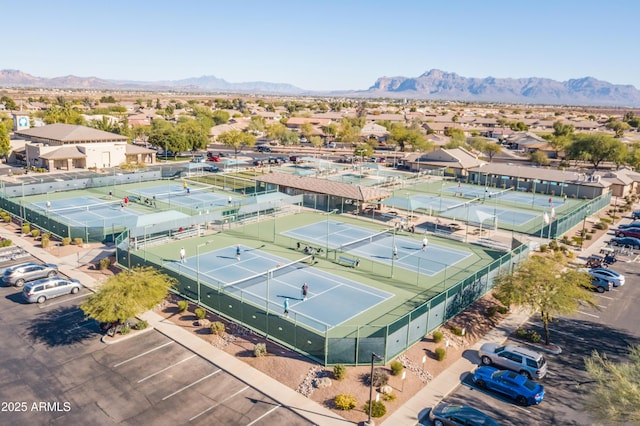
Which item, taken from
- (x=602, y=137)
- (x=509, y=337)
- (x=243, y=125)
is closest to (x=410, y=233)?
(x=509, y=337)

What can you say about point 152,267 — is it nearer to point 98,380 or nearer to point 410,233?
point 98,380

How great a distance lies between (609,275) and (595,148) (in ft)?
181

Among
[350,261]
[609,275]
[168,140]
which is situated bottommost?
[350,261]

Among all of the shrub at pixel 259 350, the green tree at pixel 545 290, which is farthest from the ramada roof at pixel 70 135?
the green tree at pixel 545 290

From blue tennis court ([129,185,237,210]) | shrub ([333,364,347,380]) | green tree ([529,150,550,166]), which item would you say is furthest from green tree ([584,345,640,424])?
green tree ([529,150,550,166])

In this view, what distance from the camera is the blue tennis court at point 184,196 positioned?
52000 millimetres

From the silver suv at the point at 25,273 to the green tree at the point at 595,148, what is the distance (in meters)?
81.5

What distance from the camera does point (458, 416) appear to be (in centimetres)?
1781

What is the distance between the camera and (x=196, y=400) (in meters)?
19.5

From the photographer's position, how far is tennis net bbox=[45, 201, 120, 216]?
46.8m

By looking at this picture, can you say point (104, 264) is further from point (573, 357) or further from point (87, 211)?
point (573, 357)

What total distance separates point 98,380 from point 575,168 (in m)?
88.5

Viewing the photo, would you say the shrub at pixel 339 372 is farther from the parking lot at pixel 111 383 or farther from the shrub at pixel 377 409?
the parking lot at pixel 111 383

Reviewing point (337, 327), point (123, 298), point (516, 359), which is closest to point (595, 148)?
point (516, 359)
